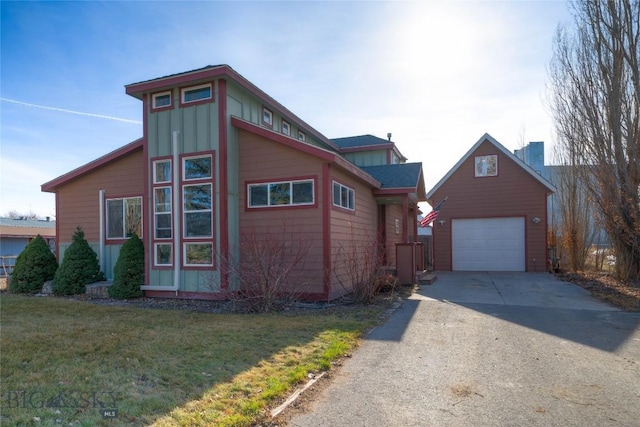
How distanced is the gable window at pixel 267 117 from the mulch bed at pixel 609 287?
984 cm

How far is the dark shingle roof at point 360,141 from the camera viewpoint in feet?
63.1

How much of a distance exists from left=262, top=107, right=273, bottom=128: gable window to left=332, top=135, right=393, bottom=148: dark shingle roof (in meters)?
7.66

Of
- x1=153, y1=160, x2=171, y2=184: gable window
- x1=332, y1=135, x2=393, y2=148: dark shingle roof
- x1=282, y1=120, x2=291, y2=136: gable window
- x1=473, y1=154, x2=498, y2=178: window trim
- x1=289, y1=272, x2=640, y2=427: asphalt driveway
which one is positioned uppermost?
x1=332, y1=135, x2=393, y2=148: dark shingle roof

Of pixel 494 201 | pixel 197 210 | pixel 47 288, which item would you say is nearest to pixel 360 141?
pixel 494 201

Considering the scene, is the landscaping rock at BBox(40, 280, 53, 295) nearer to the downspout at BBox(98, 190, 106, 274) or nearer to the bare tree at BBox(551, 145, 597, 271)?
the downspout at BBox(98, 190, 106, 274)

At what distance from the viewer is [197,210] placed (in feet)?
34.3

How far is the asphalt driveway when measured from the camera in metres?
3.73

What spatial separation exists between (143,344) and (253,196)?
5.40 metres

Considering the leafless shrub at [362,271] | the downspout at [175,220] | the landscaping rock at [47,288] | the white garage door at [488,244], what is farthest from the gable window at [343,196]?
the landscaping rock at [47,288]

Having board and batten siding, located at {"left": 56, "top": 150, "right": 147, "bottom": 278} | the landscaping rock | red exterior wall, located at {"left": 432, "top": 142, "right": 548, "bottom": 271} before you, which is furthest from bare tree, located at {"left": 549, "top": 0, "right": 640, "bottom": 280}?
the landscaping rock

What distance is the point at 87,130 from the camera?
1647 centimetres

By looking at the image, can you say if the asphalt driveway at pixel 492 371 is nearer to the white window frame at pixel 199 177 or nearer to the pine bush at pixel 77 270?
the white window frame at pixel 199 177

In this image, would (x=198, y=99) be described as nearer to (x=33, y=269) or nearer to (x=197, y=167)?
(x=197, y=167)

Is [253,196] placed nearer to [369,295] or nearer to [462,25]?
[369,295]
